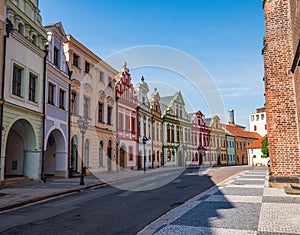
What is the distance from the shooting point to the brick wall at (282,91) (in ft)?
39.4

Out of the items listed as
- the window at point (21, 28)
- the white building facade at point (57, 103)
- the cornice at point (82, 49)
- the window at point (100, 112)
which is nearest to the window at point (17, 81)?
the window at point (21, 28)

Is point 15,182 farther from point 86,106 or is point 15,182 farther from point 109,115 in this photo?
point 109,115

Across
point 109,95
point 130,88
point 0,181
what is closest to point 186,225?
point 0,181

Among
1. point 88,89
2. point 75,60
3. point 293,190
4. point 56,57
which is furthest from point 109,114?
point 293,190

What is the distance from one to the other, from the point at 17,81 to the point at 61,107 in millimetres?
5215

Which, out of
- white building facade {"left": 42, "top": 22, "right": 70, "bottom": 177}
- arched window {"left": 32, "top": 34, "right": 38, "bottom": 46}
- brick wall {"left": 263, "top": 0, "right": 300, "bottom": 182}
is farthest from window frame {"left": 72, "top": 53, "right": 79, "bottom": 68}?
brick wall {"left": 263, "top": 0, "right": 300, "bottom": 182}

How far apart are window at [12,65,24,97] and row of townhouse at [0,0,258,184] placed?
5 cm

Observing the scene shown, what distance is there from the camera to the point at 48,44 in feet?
63.9

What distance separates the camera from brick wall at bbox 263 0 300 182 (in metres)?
12.0

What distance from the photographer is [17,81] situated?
16016 millimetres

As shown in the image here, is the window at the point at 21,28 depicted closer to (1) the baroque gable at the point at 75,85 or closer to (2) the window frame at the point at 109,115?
(1) the baroque gable at the point at 75,85

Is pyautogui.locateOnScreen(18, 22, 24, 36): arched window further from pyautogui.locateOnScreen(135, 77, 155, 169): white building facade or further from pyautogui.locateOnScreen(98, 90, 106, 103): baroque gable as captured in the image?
pyautogui.locateOnScreen(135, 77, 155, 169): white building facade

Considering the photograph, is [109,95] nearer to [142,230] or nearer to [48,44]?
[48,44]

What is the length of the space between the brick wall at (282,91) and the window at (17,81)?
1263cm
